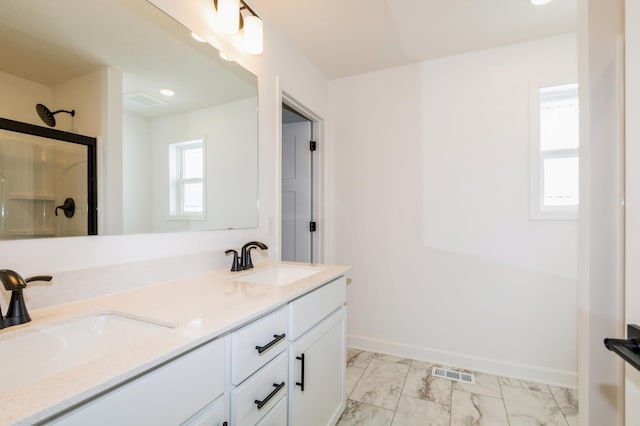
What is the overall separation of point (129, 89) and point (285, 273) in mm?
1126

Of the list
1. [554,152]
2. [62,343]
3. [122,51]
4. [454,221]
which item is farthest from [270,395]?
[554,152]

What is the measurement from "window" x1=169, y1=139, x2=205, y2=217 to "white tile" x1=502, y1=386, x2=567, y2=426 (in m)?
2.11

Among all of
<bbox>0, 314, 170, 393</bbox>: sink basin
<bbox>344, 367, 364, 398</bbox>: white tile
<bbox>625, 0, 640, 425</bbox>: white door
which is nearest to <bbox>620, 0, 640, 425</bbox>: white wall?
<bbox>625, 0, 640, 425</bbox>: white door

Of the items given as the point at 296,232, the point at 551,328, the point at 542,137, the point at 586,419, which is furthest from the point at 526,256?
the point at 296,232

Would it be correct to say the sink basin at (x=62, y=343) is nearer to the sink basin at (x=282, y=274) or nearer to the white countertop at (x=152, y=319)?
the white countertop at (x=152, y=319)

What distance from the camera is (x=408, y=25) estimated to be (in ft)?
6.47

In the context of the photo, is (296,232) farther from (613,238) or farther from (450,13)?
(613,238)

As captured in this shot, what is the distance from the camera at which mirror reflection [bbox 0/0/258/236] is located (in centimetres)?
90

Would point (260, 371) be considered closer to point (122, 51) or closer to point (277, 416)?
point (277, 416)

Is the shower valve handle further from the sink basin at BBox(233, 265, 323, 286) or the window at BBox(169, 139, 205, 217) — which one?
the sink basin at BBox(233, 265, 323, 286)

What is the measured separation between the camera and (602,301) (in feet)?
2.58

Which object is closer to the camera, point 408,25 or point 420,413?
point 420,413

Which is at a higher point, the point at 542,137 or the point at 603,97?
the point at 542,137

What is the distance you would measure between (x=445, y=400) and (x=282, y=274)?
133 centimetres
